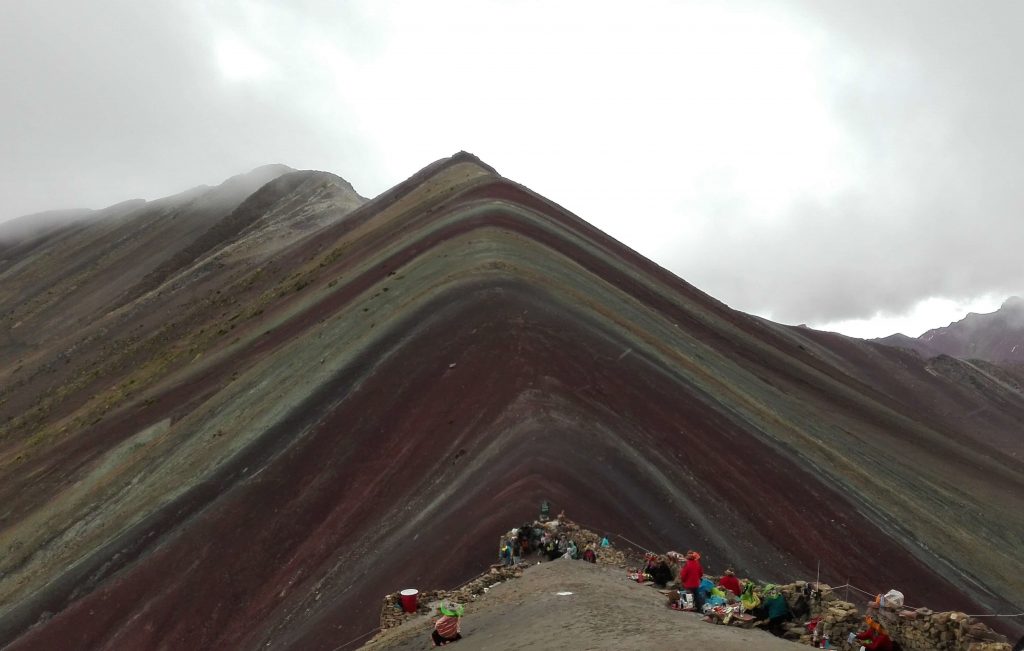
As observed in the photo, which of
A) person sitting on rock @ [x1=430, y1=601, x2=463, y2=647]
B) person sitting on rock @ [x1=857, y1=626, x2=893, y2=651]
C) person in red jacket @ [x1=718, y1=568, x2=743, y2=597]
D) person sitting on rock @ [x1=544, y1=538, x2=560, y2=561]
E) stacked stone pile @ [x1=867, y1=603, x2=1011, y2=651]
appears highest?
stacked stone pile @ [x1=867, y1=603, x2=1011, y2=651]

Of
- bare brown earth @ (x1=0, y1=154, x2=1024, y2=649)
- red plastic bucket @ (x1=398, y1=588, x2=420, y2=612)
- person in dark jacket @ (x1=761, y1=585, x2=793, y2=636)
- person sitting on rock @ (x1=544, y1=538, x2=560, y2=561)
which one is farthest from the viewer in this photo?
bare brown earth @ (x1=0, y1=154, x2=1024, y2=649)

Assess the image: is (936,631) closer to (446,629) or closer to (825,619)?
(825,619)

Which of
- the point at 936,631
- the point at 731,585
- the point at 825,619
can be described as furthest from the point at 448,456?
the point at 936,631

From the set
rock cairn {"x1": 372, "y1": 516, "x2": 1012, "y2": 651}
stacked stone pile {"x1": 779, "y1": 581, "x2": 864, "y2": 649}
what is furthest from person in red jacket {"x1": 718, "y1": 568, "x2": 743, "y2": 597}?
stacked stone pile {"x1": 779, "y1": 581, "x2": 864, "y2": 649}

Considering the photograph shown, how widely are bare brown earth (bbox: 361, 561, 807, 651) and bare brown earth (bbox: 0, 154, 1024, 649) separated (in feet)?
10.4

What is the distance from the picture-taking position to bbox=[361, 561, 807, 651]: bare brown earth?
1255 cm

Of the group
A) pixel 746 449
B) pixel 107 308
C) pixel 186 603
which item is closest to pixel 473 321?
pixel 746 449

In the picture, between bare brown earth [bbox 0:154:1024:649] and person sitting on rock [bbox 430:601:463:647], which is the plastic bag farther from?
bare brown earth [bbox 0:154:1024:649]

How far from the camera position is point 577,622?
14305mm

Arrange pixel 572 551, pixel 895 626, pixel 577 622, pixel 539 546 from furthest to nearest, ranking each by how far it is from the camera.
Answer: pixel 539 546 → pixel 572 551 → pixel 577 622 → pixel 895 626

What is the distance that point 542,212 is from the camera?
65.0 metres

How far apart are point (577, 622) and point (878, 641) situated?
4.89 metres

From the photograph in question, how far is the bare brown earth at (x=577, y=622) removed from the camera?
41.2 feet

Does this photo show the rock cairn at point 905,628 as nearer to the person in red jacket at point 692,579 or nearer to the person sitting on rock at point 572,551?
the person in red jacket at point 692,579
